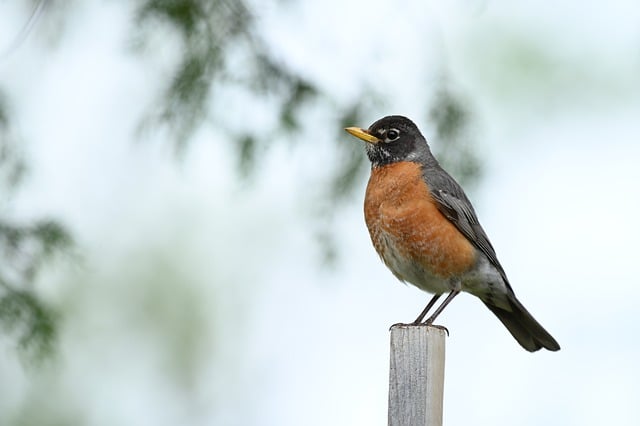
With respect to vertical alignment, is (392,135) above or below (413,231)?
above

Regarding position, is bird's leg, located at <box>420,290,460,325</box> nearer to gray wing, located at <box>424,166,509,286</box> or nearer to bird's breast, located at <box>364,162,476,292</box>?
bird's breast, located at <box>364,162,476,292</box>

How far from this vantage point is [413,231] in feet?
17.6

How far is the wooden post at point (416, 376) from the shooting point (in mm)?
3516

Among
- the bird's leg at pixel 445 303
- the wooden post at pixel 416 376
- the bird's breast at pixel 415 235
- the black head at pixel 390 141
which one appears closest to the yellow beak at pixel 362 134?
the black head at pixel 390 141

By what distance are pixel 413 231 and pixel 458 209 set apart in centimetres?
30

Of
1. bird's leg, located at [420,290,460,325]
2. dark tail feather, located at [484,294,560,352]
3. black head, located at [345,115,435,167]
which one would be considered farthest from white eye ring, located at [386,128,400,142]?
dark tail feather, located at [484,294,560,352]

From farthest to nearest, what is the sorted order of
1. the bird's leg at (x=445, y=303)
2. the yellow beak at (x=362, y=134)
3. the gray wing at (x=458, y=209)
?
the yellow beak at (x=362, y=134) < the gray wing at (x=458, y=209) < the bird's leg at (x=445, y=303)

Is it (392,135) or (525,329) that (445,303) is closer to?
(525,329)

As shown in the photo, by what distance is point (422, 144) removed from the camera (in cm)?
600

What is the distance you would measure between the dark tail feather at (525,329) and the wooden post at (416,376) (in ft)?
6.18

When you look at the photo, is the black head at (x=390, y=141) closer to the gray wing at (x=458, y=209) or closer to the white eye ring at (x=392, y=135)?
the white eye ring at (x=392, y=135)

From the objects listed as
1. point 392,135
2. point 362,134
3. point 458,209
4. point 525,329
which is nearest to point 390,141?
point 392,135

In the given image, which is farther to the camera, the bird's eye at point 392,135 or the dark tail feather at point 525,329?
the bird's eye at point 392,135

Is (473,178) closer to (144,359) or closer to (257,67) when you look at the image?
(257,67)
